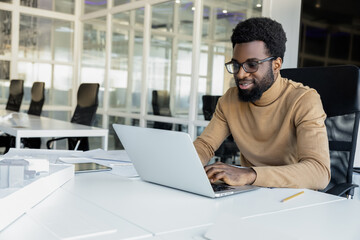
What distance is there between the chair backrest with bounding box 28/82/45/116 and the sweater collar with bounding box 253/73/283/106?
12.5ft

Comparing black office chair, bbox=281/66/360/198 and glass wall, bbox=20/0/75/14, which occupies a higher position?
glass wall, bbox=20/0/75/14

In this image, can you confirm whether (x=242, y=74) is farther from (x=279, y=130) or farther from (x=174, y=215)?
(x=174, y=215)

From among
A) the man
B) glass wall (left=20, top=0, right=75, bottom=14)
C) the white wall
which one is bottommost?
the man

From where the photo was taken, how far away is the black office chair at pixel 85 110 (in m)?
3.84

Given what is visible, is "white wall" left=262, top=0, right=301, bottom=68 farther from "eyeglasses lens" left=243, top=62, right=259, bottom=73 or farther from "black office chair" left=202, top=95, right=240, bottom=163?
"eyeglasses lens" left=243, top=62, right=259, bottom=73

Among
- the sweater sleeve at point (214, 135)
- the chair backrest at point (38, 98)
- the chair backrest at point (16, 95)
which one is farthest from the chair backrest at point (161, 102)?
the sweater sleeve at point (214, 135)

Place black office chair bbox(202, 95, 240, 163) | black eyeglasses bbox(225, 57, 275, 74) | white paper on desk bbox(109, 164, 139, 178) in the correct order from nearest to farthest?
white paper on desk bbox(109, 164, 139, 178) → black eyeglasses bbox(225, 57, 275, 74) → black office chair bbox(202, 95, 240, 163)

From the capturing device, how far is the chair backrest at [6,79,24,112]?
17.9 feet

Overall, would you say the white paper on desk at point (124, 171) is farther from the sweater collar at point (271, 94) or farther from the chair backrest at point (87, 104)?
the chair backrest at point (87, 104)

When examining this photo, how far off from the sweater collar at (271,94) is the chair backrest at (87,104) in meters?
2.36

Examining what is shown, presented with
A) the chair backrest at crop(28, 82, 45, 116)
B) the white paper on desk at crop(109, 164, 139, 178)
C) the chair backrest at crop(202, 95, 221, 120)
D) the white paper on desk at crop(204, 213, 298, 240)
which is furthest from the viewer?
the chair backrest at crop(28, 82, 45, 116)

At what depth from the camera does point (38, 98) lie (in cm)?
511

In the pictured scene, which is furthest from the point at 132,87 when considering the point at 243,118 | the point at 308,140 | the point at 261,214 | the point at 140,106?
the point at 261,214

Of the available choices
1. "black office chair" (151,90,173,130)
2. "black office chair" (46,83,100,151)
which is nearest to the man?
"black office chair" (46,83,100,151)
